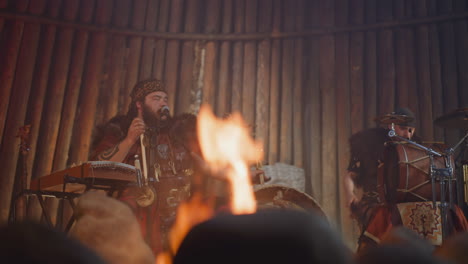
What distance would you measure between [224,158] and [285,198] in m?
1.99

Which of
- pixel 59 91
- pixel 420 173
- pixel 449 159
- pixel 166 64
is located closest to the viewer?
pixel 449 159

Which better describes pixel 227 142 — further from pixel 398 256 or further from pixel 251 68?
pixel 398 256

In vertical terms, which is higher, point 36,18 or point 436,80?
point 36,18

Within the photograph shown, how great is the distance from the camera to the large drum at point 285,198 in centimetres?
544

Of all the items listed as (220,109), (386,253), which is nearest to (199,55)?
(220,109)

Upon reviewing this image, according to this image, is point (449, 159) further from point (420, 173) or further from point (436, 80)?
point (436, 80)

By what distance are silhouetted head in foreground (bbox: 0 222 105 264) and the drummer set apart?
20.0 feet

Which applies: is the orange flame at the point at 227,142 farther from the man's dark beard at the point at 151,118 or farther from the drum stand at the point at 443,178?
the drum stand at the point at 443,178

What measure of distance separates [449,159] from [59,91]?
5980 mm

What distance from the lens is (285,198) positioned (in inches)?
219

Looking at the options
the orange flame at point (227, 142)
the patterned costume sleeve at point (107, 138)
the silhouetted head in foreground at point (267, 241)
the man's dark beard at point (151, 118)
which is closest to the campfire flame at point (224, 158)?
the orange flame at point (227, 142)

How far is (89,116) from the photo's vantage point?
7586mm

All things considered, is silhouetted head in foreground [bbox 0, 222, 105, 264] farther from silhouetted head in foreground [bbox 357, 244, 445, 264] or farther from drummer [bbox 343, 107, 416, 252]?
drummer [bbox 343, 107, 416, 252]

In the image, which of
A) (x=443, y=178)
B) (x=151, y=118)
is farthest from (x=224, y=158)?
(x=443, y=178)
